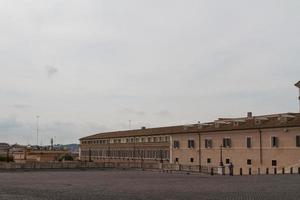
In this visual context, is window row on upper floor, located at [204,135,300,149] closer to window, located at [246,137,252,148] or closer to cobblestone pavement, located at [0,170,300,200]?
window, located at [246,137,252,148]

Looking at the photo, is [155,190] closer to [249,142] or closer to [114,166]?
[249,142]

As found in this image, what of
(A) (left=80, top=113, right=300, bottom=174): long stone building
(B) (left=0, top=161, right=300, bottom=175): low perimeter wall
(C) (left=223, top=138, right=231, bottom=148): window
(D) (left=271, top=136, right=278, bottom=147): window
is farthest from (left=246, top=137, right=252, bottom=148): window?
(D) (left=271, top=136, right=278, bottom=147): window

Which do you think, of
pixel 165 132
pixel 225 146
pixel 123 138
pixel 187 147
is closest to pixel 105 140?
pixel 123 138

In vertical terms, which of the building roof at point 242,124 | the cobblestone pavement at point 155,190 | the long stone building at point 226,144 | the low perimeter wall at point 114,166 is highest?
the building roof at point 242,124

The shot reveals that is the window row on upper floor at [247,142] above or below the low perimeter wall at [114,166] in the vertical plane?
above

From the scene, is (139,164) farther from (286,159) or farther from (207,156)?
(286,159)

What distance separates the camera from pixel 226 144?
6875 centimetres

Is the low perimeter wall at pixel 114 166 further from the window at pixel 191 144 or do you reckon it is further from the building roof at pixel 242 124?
the window at pixel 191 144

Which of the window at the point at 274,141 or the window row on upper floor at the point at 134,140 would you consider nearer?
the window at the point at 274,141

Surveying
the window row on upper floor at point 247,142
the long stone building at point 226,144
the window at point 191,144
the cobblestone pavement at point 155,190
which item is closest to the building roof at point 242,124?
the long stone building at point 226,144

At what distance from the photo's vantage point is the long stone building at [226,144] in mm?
58031

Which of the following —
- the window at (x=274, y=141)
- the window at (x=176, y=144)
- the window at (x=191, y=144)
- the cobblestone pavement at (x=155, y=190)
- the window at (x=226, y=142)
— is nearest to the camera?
the cobblestone pavement at (x=155, y=190)

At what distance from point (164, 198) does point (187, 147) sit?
6033 cm

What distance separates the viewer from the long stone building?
58.0m
